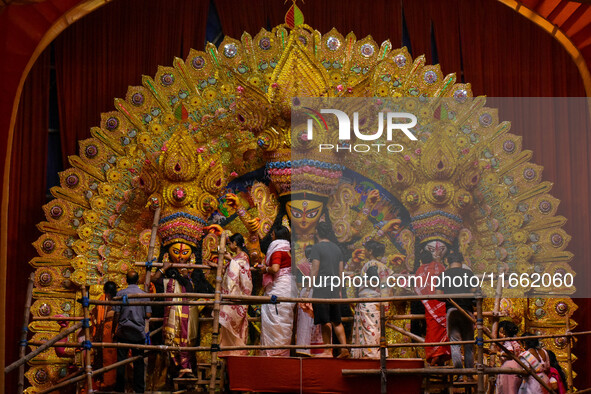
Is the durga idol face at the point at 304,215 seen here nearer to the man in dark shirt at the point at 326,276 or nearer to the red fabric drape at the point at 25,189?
the man in dark shirt at the point at 326,276

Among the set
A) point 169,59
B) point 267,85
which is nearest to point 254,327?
point 267,85

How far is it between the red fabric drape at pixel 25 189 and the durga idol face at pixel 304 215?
2651 mm

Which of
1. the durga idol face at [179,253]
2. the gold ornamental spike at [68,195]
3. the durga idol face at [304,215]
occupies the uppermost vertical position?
the gold ornamental spike at [68,195]

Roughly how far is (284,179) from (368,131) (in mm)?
1010

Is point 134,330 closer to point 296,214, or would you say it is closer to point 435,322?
point 296,214

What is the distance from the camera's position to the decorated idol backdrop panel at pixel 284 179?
9.52 meters

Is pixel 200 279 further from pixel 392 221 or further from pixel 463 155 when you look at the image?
pixel 463 155

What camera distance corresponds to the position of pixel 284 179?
9.65 m

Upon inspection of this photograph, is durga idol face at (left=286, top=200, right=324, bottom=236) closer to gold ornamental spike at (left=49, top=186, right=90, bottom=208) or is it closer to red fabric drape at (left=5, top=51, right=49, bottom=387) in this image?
gold ornamental spike at (left=49, top=186, right=90, bottom=208)

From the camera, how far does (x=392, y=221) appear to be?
9844mm

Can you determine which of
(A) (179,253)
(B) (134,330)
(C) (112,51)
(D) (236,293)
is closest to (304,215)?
(D) (236,293)

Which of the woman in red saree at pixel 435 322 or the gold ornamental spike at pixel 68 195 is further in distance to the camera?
the gold ornamental spike at pixel 68 195

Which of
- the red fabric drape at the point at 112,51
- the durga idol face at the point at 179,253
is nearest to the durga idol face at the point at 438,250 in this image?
the durga idol face at the point at 179,253

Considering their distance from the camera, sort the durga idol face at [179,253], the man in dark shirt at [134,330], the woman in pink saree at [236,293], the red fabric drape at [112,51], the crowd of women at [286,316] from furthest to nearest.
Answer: the red fabric drape at [112,51]
the durga idol face at [179,253]
the woman in pink saree at [236,293]
the crowd of women at [286,316]
the man in dark shirt at [134,330]
